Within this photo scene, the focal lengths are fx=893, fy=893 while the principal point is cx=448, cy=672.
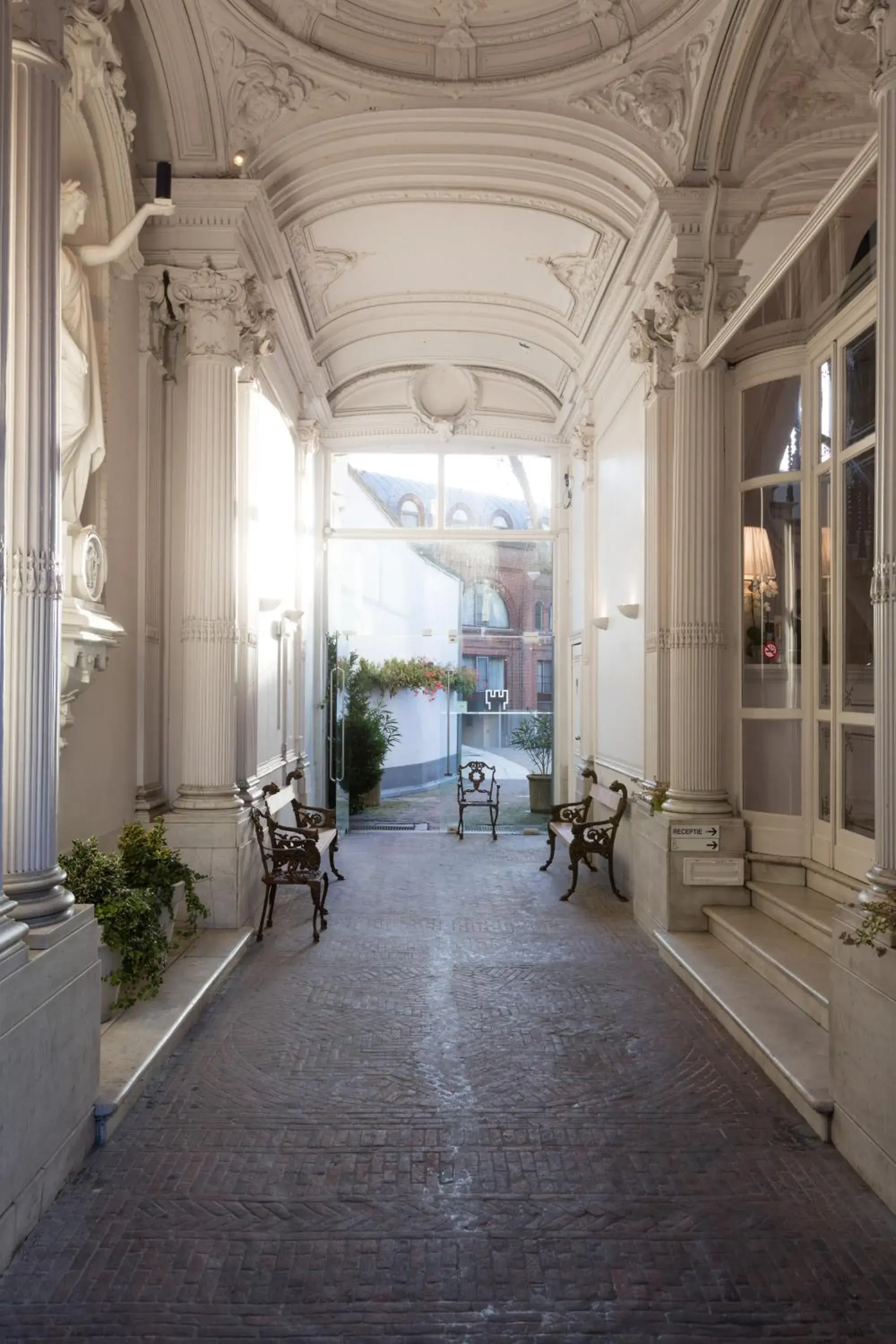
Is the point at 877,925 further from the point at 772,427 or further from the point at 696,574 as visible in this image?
the point at 772,427

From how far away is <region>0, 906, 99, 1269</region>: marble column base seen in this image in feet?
8.76

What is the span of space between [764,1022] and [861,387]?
11.5 ft

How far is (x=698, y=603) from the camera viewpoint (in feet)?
19.8

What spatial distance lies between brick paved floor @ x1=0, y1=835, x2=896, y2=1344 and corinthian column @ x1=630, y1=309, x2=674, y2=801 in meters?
1.95

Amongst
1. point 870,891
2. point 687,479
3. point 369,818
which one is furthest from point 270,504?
point 870,891

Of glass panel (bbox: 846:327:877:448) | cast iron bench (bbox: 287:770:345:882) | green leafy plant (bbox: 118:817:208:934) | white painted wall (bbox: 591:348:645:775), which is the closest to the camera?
green leafy plant (bbox: 118:817:208:934)

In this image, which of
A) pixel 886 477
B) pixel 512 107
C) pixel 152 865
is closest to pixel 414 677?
pixel 512 107

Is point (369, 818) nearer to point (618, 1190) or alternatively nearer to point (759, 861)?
point (759, 861)

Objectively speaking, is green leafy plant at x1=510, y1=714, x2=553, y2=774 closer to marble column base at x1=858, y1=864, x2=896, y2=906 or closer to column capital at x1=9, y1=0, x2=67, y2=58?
marble column base at x1=858, y1=864, x2=896, y2=906

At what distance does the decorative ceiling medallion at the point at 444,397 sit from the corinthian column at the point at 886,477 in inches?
332

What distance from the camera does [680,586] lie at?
6129 millimetres

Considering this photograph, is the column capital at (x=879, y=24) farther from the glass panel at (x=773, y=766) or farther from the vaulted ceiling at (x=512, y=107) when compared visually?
the glass panel at (x=773, y=766)

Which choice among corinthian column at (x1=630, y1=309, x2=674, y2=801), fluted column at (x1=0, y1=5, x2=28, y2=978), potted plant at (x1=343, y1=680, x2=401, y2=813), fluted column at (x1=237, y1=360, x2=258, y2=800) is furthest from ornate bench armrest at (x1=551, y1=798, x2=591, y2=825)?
fluted column at (x1=0, y1=5, x2=28, y2=978)

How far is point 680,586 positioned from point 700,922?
224 centimetres
